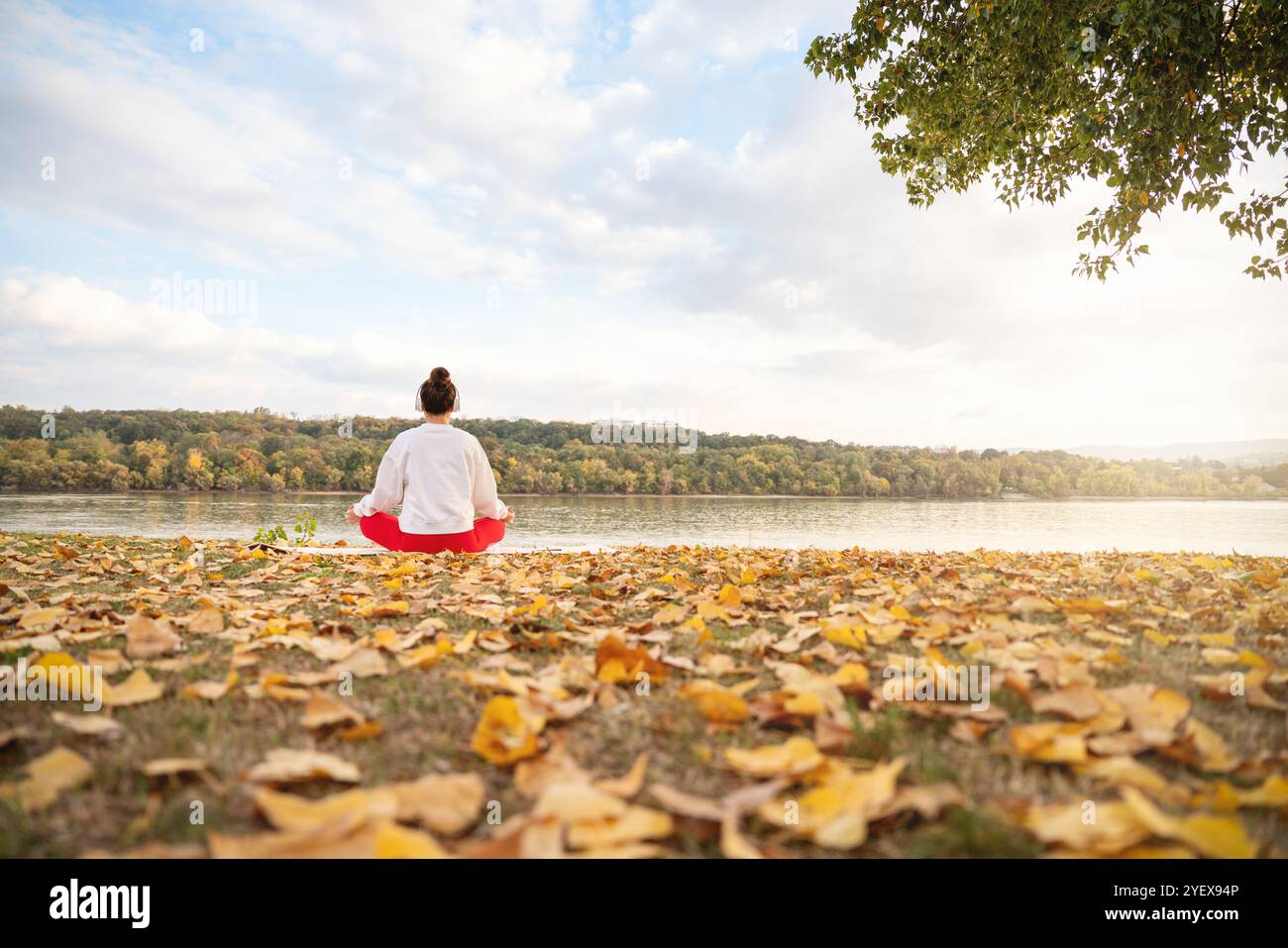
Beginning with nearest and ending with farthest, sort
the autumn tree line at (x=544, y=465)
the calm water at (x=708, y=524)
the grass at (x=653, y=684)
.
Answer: the grass at (x=653, y=684)
the calm water at (x=708, y=524)
the autumn tree line at (x=544, y=465)

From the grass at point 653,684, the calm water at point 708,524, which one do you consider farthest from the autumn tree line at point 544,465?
the grass at point 653,684

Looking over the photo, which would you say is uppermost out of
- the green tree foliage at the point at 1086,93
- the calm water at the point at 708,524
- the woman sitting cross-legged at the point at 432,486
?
the green tree foliage at the point at 1086,93

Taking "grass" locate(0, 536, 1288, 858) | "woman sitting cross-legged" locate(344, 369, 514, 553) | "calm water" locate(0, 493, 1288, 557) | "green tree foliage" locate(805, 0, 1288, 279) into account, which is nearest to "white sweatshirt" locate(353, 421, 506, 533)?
"woman sitting cross-legged" locate(344, 369, 514, 553)

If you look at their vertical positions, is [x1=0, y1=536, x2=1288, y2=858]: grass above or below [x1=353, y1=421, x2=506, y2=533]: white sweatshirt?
below

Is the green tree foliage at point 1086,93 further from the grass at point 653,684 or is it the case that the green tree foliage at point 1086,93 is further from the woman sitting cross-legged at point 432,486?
the woman sitting cross-legged at point 432,486

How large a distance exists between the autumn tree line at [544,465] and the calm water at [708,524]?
1.90 m

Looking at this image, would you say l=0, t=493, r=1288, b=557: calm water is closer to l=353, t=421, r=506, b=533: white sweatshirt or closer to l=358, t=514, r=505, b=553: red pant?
l=358, t=514, r=505, b=553: red pant

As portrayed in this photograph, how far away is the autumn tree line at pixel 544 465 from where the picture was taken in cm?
4950

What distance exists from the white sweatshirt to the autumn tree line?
127ft

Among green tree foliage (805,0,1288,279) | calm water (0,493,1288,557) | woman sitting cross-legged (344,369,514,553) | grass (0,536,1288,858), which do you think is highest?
green tree foliage (805,0,1288,279)

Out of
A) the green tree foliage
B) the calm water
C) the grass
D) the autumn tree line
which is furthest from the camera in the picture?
the autumn tree line

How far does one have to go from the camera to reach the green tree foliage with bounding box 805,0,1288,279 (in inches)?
188

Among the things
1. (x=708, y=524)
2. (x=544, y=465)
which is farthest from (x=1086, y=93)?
(x=544, y=465)
